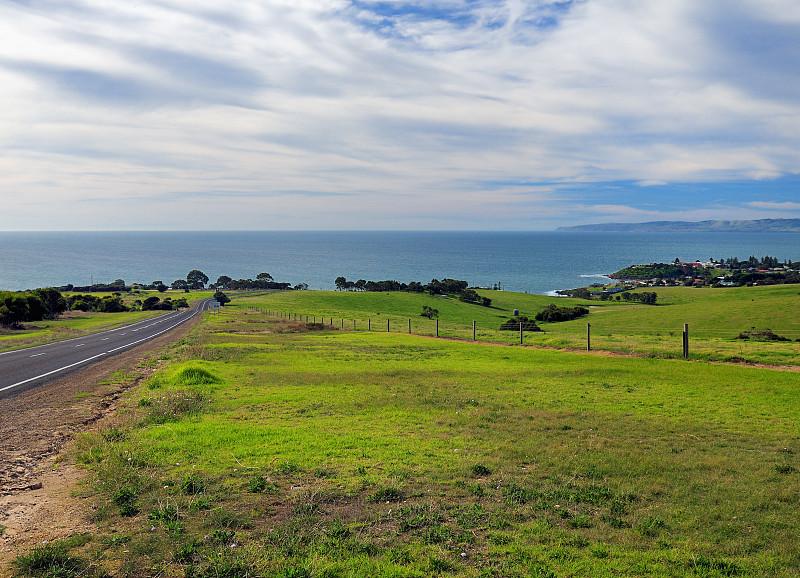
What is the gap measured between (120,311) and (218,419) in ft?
346

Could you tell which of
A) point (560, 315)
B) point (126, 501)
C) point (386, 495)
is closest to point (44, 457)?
point (126, 501)

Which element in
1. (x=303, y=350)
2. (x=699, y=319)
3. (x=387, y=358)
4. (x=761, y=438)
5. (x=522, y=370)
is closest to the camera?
(x=761, y=438)

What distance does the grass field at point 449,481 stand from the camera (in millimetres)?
5867

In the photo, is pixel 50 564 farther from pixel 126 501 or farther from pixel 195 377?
pixel 195 377

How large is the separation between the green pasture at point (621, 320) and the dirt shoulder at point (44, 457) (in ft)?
76.6

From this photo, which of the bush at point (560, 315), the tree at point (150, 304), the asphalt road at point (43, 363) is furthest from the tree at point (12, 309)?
the bush at point (560, 315)

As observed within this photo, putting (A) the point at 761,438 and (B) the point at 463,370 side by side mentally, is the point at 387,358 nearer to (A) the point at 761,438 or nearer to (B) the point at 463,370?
(B) the point at 463,370

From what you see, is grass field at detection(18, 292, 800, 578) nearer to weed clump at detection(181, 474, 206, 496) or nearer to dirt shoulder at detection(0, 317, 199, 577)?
weed clump at detection(181, 474, 206, 496)

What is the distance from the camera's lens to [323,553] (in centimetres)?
598

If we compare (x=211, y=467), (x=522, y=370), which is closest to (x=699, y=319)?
(x=522, y=370)

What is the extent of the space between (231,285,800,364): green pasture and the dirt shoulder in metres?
23.4

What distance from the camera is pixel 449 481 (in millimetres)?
8273

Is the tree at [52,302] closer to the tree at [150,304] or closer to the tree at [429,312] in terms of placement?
the tree at [150,304]

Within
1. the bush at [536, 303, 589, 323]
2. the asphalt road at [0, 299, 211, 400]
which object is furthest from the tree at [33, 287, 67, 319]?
the bush at [536, 303, 589, 323]
